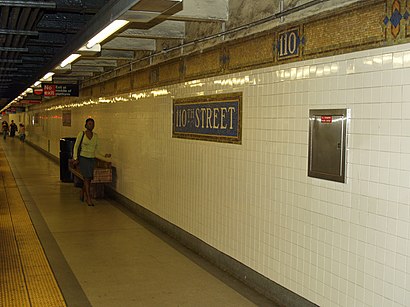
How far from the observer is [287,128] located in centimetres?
489

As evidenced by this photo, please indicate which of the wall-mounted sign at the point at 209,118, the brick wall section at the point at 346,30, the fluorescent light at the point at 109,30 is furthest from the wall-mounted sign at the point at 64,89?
the brick wall section at the point at 346,30

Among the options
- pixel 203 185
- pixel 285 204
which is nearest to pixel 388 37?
pixel 285 204

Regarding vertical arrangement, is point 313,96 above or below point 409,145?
above

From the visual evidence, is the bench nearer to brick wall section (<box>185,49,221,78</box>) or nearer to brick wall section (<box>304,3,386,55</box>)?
brick wall section (<box>185,49,221,78</box>)

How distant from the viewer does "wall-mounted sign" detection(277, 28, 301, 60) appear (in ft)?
15.7

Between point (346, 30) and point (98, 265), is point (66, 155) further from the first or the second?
point (346, 30)

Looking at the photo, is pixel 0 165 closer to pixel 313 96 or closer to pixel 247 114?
pixel 247 114

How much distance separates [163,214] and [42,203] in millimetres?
3862

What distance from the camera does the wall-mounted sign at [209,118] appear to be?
5.95 metres

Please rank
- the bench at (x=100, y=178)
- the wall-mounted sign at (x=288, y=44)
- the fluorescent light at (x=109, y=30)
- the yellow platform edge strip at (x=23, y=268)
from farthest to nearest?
1. the bench at (x=100, y=178)
2. the yellow platform edge strip at (x=23, y=268)
3. the wall-mounted sign at (x=288, y=44)
4. the fluorescent light at (x=109, y=30)

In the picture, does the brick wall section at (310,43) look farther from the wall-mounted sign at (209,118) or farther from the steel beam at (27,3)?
the steel beam at (27,3)

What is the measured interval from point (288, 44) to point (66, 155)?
1066cm

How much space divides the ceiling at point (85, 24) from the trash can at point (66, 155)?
13.1 ft

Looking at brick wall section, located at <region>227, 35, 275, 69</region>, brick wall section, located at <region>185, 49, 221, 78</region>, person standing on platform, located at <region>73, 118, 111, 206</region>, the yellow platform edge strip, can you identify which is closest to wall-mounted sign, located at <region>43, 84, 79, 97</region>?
person standing on platform, located at <region>73, 118, 111, 206</region>
